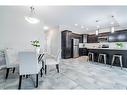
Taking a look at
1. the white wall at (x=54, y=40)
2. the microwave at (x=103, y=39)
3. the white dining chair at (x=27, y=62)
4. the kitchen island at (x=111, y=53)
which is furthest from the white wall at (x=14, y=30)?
the microwave at (x=103, y=39)

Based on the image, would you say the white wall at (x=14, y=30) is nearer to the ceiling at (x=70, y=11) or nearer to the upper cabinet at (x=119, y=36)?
the ceiling at (x=70, y=11)

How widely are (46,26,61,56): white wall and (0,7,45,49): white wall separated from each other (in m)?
2.75

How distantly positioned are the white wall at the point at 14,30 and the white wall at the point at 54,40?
275 cm

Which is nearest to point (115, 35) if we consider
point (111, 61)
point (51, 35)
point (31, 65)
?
point (111, 61)

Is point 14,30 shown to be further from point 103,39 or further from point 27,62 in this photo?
point 103,39

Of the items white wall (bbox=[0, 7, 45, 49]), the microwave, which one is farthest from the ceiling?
the microwave

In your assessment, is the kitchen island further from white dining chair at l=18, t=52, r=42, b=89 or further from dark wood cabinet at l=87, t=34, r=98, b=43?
white dining chair at l=18, t=52, r=42, b=89

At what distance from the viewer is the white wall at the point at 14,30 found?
4.03 metres

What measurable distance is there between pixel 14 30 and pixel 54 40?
402 centimetres

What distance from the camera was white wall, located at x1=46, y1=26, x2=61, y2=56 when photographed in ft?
23.9
